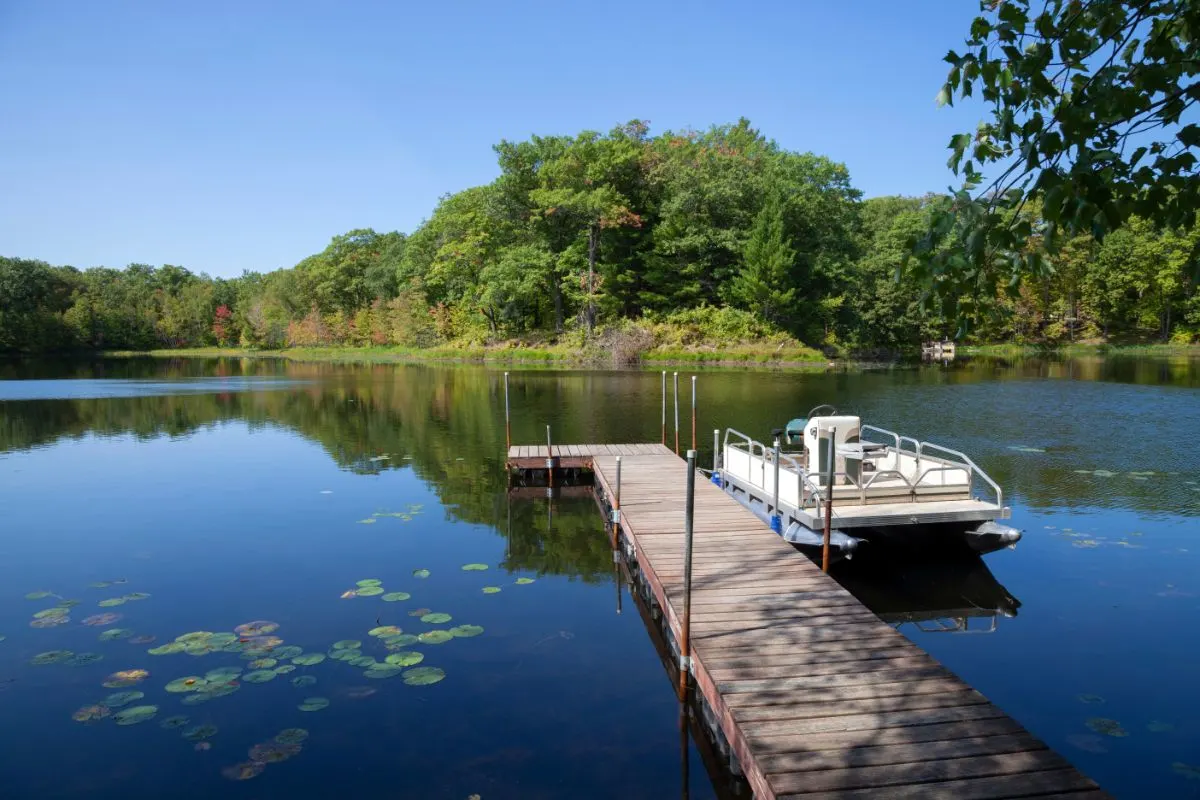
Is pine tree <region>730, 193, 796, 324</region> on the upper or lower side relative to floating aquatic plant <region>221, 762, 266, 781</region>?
upper

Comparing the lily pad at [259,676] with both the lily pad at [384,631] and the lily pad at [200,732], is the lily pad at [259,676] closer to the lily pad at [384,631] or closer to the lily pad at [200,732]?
the lily pad at [200,732]

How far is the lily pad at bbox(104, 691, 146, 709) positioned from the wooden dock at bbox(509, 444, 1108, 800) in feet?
17.5

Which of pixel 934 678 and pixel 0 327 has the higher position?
pixel 0 327

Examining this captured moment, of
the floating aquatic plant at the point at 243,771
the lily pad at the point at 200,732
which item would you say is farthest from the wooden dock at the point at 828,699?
the lily pad at the point at 200,732

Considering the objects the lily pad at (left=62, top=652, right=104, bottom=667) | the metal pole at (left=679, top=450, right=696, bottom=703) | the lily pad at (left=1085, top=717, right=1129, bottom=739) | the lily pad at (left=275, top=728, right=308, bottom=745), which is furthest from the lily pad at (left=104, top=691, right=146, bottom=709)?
the lily pad at (left=1085, top=717, right=1129, bottom=739)

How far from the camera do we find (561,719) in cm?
704

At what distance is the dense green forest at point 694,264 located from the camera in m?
55.6

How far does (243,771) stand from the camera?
6.21 m

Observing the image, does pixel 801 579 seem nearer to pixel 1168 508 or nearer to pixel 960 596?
pixel 960 596

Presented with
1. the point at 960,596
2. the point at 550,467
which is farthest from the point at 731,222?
the point at 960,596

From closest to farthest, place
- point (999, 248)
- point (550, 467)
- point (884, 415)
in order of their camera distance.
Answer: point (999, 248), point (550, 467), point (884, 415)

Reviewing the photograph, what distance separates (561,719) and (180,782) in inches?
124

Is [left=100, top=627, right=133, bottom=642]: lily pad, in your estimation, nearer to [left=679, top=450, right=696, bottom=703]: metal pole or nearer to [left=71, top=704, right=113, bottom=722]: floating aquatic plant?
[left=71, top=704, right=113, bottom=722]: floating aquatic plant

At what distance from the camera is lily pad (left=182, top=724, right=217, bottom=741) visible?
6672 mm
